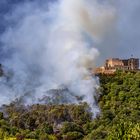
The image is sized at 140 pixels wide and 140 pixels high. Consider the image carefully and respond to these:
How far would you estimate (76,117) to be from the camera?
81500 millimetres

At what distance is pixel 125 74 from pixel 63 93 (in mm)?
13748

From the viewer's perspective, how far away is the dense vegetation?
71.7m

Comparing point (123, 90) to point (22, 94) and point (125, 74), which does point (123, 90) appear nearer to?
point (125, 74)

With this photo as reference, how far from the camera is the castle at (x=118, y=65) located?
110m

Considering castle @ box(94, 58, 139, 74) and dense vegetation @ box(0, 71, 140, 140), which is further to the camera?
castle @ box(94, 58, 139, 74)

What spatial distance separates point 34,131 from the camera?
243ft

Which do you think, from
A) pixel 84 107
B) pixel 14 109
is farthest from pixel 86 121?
pixel 14 109

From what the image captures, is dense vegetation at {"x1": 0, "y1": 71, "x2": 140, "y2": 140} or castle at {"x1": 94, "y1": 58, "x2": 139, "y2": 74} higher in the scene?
castle at {"x1": 94, "y1": 58, "x2": 139, "y2": 74}

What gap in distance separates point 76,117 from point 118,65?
32685mm

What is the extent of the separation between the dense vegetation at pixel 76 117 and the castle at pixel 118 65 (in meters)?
13.5

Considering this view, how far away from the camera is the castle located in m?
110

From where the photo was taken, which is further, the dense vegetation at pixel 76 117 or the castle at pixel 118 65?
the castle at pixel 118 65

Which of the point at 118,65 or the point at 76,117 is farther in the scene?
the point at 118,65

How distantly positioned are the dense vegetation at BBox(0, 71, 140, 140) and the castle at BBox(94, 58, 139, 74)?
13.5 metres
